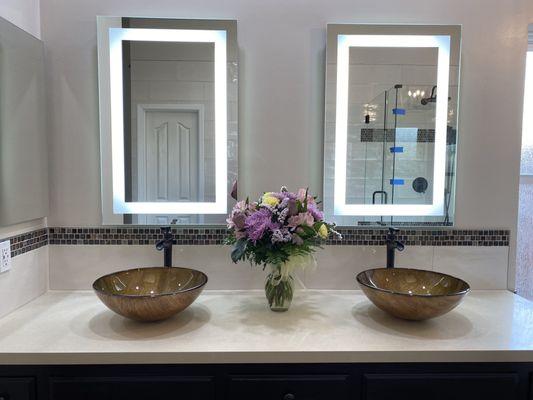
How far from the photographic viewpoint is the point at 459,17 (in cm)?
157

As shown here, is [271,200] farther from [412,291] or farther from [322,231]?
[412,291]

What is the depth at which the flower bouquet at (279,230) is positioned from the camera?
1.24m

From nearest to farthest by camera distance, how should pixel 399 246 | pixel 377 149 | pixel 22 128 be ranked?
pixel 22 128 < pixel 399 246 < pixel 377 149

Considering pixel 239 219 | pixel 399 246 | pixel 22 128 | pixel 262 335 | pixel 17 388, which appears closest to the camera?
pixel 17 388

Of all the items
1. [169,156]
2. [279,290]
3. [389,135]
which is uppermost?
[389,135]

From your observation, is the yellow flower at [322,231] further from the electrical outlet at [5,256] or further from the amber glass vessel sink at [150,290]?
the electrical outlet at [5,256]

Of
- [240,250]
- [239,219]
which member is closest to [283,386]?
[240,250]

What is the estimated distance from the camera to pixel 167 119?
1544mm

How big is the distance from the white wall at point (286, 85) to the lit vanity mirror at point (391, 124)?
0.07m

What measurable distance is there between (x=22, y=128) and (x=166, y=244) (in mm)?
721

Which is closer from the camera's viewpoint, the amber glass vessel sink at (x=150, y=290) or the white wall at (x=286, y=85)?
the amber glass vessel sink at (x=150, y=290)

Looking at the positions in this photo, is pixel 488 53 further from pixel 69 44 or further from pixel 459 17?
pixel 69 44

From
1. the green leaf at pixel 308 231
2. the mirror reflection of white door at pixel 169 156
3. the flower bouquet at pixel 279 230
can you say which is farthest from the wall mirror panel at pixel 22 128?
the green leaf at pixel 308 231

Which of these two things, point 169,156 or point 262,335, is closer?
point 262,335
